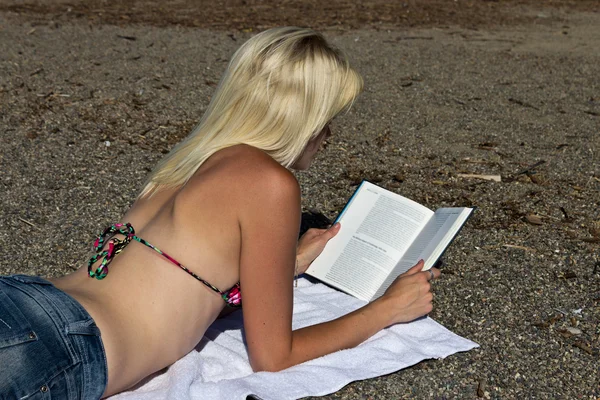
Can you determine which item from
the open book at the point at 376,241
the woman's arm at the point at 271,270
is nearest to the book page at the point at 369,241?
the open book at the point at 376,241

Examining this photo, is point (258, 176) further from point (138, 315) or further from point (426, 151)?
point (426, 151)

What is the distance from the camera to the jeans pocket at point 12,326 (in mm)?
1982

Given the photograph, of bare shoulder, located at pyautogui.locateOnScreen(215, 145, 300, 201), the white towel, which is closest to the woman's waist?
the white towel

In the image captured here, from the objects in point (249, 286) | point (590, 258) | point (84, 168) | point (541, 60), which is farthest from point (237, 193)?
point (541, 60)

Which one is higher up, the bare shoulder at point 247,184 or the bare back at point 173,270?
the bare shoulder at point 247,184

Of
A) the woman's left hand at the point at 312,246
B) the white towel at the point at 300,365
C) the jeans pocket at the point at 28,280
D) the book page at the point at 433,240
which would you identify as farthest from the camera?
the woman's left hand at the point at 312,246

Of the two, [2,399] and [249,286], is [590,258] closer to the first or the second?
[249,286]

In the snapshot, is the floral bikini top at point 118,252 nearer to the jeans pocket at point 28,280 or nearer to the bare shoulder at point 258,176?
the jeans pocket at point 28,280

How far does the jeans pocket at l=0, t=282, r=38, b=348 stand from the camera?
198 centimetres

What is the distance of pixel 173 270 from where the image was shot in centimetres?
236

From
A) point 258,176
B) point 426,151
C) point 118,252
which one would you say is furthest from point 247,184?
point 426,151

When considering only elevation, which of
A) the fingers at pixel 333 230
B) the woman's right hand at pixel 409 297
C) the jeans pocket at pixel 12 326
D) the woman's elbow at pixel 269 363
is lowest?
the woman's elbow at pixel 269 363

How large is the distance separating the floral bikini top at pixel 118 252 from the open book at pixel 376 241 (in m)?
0.88

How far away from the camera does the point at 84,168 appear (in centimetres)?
498
